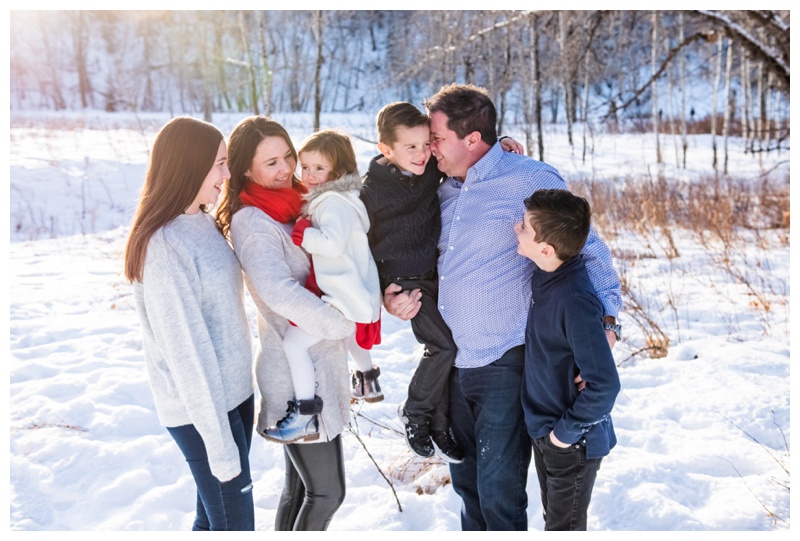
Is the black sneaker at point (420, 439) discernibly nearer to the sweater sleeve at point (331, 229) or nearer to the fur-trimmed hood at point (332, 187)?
the sweater sleeve at point (331, 229)

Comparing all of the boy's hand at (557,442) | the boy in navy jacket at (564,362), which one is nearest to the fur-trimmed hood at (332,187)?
the boy in navy jacket at (564,362)

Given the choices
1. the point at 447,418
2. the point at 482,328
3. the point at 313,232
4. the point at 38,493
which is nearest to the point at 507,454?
the point at 447,418

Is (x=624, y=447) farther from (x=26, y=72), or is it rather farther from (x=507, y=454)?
(x=26, y=72)

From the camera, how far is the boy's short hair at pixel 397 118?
8.04 feet

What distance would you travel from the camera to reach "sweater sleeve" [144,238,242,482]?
2.02 meters

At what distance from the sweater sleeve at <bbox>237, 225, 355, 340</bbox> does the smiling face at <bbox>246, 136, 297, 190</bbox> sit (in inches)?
10.3

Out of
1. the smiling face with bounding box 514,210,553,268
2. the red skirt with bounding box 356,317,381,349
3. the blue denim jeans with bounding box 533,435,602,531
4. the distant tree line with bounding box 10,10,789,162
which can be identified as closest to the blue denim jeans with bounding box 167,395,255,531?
the red skirt with bounding box 356,317,381,349

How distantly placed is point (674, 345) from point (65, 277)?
737 cm

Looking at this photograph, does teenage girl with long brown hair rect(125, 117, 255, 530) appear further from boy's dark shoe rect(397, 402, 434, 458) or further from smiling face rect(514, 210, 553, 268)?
smiling face rect(514, 210, 553, 268)

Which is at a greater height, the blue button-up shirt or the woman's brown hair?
the woman's brown hair

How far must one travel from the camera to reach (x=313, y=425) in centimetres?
224

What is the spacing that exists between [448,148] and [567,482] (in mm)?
1432

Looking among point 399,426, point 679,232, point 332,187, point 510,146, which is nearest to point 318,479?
point 332,187
